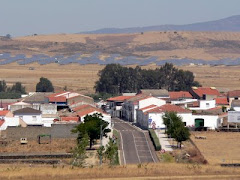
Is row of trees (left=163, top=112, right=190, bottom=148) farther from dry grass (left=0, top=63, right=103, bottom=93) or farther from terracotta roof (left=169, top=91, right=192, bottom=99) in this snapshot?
dry grass (left=0, top=63, right=103, bottom=93)

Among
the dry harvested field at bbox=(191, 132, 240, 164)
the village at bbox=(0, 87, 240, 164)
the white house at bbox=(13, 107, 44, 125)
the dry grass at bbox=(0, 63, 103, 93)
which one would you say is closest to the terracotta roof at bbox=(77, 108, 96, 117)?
the village at bbox=(0, 87, 240, 164)

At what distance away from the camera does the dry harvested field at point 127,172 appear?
40.1m

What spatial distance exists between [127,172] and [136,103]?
41.0m

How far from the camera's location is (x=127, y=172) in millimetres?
41312

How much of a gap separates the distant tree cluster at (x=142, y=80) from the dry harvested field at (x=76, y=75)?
585cm

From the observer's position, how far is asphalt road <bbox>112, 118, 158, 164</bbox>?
51856mm

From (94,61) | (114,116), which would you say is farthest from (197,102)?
(94,61)

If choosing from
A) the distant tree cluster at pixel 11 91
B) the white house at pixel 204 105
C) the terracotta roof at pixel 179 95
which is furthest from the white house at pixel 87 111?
the distant tree cluster at pixel 11 91

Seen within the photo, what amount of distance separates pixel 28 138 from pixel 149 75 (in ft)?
150

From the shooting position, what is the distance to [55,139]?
64188 mm

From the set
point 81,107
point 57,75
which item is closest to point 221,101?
point 81,107

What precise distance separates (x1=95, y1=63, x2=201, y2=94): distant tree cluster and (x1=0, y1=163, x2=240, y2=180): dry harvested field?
63.6 meters

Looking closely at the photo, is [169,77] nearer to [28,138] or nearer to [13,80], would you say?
[13,80]

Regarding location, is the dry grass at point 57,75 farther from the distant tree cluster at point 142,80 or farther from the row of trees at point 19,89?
the distant tree cluster at point 142,80
